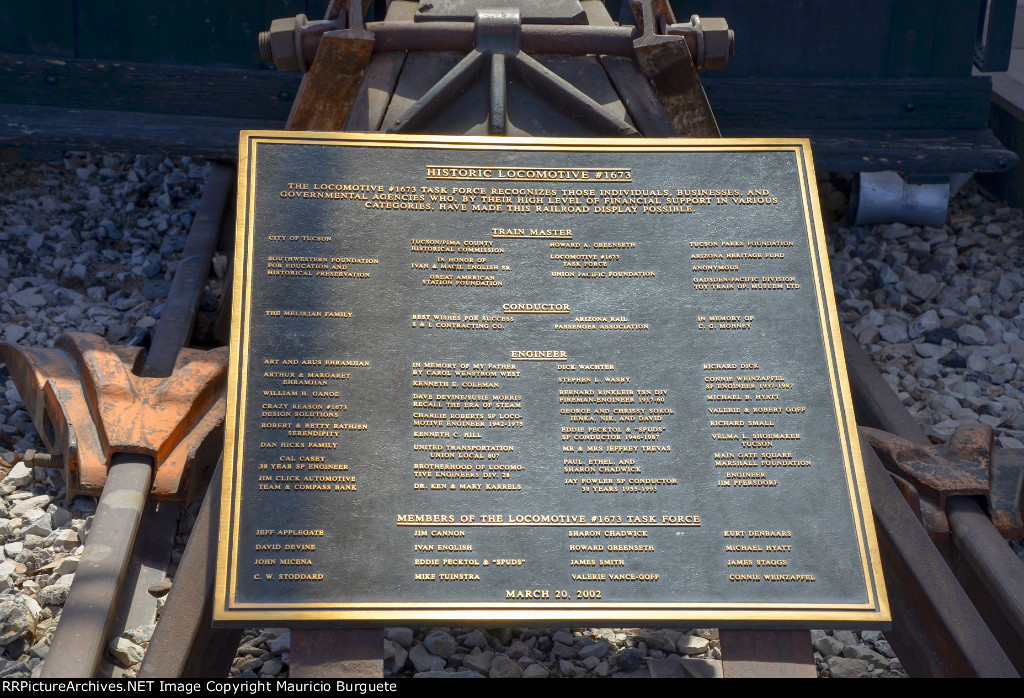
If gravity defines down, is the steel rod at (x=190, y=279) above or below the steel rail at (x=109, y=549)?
above

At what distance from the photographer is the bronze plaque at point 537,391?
248cm

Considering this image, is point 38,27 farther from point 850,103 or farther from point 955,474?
point 955,474

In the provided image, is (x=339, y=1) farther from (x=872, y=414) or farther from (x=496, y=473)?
(x=872, y=414)

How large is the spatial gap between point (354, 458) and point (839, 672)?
1.62m

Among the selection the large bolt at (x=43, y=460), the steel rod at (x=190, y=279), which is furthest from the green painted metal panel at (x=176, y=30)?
the large bolt at (x=43, y=460)

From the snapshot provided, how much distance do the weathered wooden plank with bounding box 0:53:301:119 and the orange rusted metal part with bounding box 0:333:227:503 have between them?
2.45 m

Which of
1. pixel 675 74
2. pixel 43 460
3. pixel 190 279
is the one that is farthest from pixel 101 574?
pixel 675 74

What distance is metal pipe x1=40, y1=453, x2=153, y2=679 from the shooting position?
264 cm

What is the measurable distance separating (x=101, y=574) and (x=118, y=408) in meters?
0.73

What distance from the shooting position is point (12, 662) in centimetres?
286

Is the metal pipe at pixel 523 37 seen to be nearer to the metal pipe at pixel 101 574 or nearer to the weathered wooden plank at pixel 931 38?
the metal pipe at pixel 101 574

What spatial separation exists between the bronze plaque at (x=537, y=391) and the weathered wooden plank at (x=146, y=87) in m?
3.11

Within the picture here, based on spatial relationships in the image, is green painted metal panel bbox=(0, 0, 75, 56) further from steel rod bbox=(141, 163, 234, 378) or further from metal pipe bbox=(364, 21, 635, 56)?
metal pipe bbox=(364, 21, 635, 56)

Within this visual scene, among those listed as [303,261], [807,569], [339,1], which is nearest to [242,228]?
[303,261]
